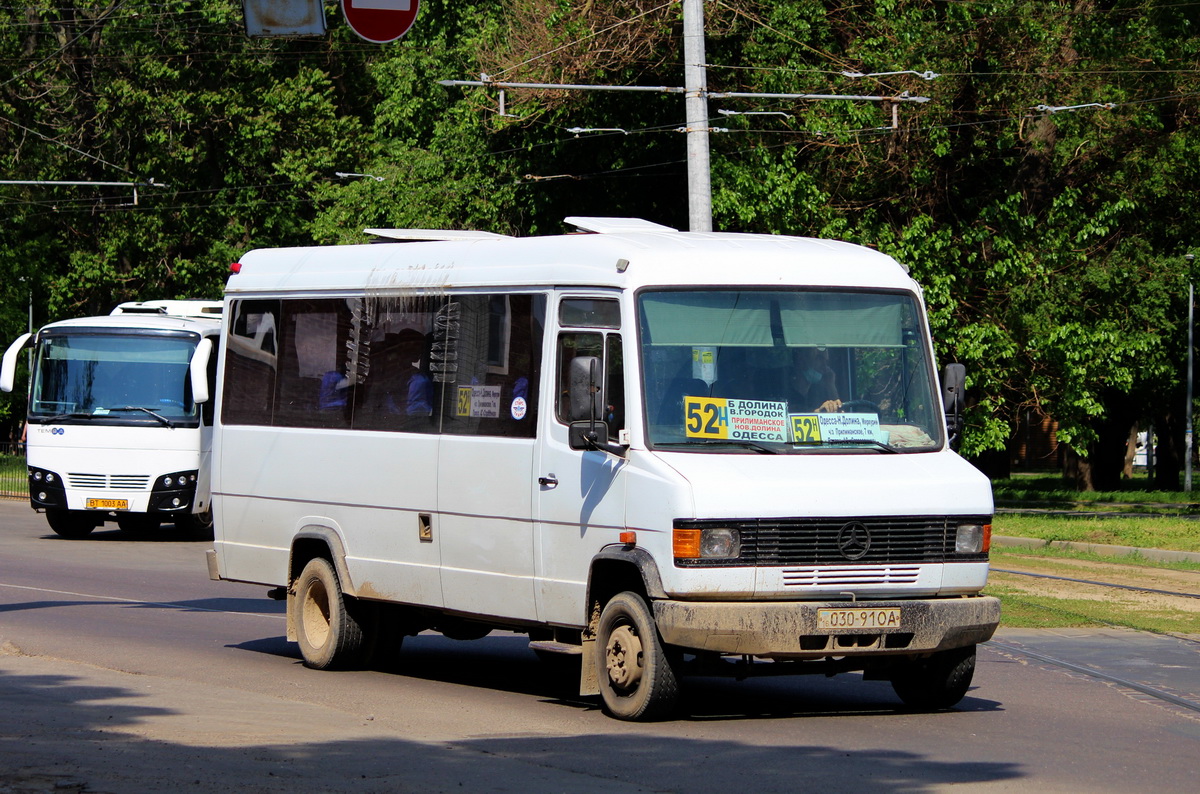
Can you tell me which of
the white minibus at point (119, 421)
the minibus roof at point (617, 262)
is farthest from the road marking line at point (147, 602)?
the white minibus at point (119, 421)

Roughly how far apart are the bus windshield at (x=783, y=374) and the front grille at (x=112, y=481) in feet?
55.8

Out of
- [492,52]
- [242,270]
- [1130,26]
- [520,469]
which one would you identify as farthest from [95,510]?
[1130,26]

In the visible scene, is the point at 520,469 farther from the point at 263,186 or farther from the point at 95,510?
the point at 263,186

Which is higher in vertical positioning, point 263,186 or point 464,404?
point 263,186

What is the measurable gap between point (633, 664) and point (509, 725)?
73 cm

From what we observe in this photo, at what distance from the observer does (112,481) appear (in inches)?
1004

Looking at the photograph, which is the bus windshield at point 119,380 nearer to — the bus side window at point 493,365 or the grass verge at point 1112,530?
the grass verge at point 1112,530

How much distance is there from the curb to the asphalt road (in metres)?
9.00

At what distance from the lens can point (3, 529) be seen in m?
28.3

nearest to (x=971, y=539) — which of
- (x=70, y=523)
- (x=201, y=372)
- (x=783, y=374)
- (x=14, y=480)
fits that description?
(x=783, y=374)

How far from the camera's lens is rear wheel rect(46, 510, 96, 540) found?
2675 cm

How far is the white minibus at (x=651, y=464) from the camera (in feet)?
30.9

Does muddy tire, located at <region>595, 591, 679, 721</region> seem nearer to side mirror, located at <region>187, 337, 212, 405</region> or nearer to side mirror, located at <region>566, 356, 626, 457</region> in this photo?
side mirror, located at <region>566, 356, 626, 457</region>

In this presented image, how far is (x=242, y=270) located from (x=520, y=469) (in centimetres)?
386
